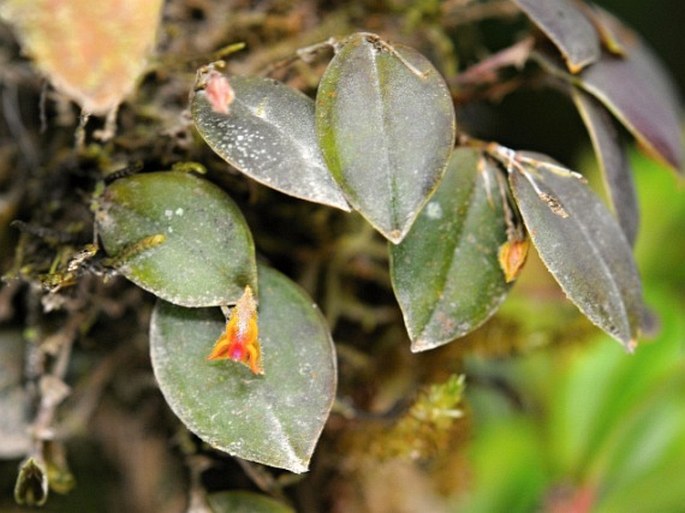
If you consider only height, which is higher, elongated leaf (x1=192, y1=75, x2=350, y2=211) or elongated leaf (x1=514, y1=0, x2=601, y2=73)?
elongated leaf (x1=514, y1=0, x2=601, y2=73)

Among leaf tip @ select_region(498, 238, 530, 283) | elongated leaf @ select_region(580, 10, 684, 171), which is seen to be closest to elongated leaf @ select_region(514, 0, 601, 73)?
elongated leaf @ select_region(580, 10, 684, 171)

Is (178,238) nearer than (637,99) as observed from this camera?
Yes

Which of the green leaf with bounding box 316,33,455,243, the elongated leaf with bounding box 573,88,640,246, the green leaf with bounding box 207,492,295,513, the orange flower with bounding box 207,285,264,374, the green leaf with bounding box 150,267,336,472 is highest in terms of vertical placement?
the green leaf with bounding box 316,33,455,243

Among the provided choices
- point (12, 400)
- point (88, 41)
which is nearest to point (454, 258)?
point (88, 41)

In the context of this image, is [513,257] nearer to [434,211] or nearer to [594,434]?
[434,211]

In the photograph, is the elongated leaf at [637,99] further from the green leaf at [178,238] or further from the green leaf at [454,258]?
the green leaf at [178,238]

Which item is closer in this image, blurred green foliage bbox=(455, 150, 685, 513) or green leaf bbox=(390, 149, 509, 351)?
green leaf bbox=(390, 149, 509, 351)

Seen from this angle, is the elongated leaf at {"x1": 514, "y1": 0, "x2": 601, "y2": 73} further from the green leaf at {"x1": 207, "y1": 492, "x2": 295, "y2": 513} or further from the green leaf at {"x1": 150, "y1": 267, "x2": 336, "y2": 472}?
the green leaf at {"x1": 207, "y1": 492, "x2": 295, "y2": 513}
